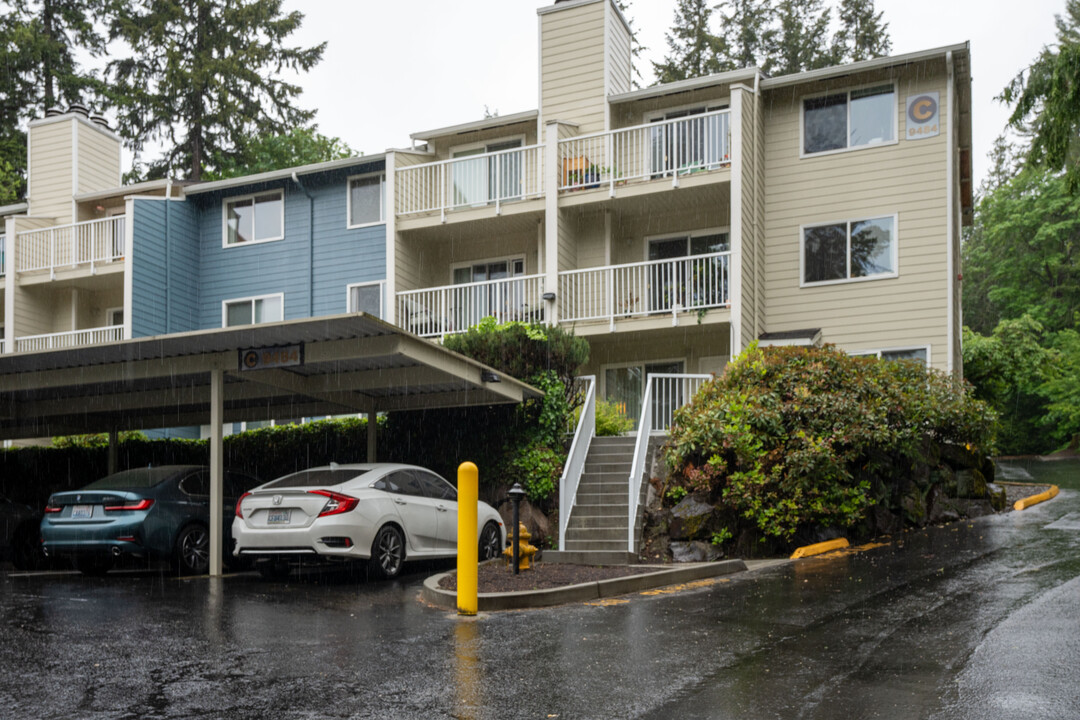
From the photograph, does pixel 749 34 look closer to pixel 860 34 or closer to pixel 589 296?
pixel 860 34

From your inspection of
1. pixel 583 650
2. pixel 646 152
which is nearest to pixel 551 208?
pixel 646 152

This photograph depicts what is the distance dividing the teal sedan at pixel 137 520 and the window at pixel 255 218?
45.0 feet

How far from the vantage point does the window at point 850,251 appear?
2067cm

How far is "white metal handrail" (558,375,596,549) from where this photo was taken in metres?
13.9

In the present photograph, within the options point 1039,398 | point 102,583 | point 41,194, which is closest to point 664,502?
point 102,583

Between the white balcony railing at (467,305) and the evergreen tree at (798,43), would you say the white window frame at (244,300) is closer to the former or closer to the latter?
the white balcony railing at (467,305)

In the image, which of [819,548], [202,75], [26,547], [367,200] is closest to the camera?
[819,548]

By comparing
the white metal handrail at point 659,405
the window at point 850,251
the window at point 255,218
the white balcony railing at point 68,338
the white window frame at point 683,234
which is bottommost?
the white metal handrail at point 659,405

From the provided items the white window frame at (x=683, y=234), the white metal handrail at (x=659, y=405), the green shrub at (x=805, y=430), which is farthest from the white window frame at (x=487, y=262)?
the green shrub at (x=805, y=430)

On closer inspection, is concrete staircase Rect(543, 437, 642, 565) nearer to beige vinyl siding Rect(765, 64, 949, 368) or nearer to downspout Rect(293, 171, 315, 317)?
beige vinyl siding Rect(765, 64, 949, 368)

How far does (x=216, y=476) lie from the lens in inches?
515

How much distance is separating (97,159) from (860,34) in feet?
98.2

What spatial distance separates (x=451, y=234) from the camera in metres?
24.1

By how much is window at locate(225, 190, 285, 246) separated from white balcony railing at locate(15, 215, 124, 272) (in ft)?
8.91
